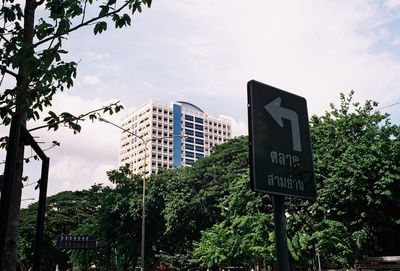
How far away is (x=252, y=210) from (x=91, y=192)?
2213 centimetres

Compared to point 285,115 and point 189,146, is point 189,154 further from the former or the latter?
point 285,115

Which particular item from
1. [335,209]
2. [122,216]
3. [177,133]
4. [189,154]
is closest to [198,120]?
[177,133]

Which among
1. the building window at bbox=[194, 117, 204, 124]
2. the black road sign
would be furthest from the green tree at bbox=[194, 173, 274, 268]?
the building window at bbox=[194, 117, 204, 124]

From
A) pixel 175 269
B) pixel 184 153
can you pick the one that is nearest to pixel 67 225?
pixel 175 269

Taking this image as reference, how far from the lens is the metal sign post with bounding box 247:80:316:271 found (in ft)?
12.5

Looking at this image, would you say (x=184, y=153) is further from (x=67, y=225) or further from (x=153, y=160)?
(x=67, y=225)

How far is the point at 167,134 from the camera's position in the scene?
127062 millimetres

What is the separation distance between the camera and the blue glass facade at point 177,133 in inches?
4983

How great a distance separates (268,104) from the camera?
4043 millimetres

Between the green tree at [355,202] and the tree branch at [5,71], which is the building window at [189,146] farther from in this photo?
the tree branch at [5,71]

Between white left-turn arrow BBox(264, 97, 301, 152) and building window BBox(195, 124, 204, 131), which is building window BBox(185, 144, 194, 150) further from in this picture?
white left-turn arrow BBox(264, 97, 301, 152)

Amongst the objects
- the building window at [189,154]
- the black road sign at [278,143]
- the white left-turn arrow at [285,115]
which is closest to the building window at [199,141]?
the building window at [189,154]

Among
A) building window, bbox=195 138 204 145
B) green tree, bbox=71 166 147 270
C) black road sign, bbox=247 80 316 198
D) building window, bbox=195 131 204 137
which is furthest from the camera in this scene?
building window, bbox=195 138 204 145

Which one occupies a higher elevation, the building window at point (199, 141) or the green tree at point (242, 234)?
the building window at point (199, 141)
